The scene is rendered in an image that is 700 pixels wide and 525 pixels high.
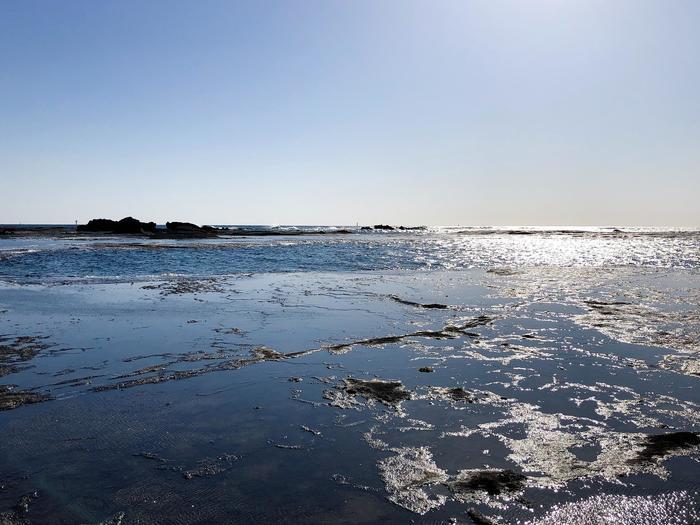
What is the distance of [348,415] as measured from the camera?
22.1 feet

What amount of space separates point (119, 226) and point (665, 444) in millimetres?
100424

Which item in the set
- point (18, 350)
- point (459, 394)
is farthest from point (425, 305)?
point (18, 350)

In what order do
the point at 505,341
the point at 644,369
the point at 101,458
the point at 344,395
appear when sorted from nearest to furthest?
1. the point at 101,458
2. the point at 344,395
3. the point at 644,369
4. the point at 505,341

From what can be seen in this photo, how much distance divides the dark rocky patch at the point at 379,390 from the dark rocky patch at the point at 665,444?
133 inches

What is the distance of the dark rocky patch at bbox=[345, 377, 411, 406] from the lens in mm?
7422

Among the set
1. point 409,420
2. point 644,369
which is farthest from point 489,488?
point 644,369

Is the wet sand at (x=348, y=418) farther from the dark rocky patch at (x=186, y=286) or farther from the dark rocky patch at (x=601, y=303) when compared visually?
the dark rocky patch at (x=186, y=286)

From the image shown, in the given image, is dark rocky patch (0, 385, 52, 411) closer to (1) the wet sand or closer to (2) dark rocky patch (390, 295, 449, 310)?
(1) the wet sand

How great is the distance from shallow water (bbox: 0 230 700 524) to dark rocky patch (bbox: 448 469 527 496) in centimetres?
2

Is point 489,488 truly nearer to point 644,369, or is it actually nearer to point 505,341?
point 644,369

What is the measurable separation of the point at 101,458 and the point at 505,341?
30.3 ft

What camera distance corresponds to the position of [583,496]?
464 cm

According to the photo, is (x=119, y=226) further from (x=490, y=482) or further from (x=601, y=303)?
(x=490, y=482)

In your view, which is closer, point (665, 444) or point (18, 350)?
point (665, 444)
